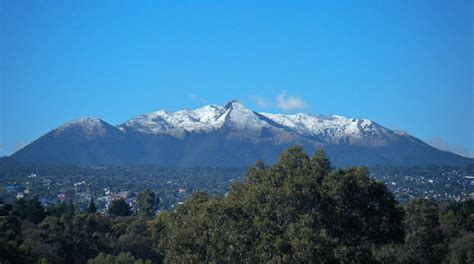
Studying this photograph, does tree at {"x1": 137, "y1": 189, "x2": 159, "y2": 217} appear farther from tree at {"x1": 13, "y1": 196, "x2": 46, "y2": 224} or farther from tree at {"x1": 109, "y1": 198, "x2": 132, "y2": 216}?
tree at {"x1": 13, "y1": 196, "x2": 46, "y2": 224}

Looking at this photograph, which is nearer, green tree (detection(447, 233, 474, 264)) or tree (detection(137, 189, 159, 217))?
green tree (detection(447, 233, 474, 264))

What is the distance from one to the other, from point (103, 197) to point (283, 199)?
151 metres

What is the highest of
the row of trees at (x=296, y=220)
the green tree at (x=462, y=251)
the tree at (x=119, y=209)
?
the row of trees at (x=296, y=220)

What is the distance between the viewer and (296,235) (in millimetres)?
30375

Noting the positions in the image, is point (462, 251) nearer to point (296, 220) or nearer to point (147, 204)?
point (296, 220)

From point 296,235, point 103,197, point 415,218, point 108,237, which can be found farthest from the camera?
point 103,197

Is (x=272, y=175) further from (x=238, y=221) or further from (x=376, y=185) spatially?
(x=376, y=185)

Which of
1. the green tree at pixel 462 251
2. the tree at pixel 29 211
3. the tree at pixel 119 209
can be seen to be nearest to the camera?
the green tree at pixel 462 251

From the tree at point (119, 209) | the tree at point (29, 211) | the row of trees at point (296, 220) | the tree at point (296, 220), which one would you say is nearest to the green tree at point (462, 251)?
the row of trees at point (296, 220)

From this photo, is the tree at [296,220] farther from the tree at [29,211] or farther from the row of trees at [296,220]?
the tree at [29,211]

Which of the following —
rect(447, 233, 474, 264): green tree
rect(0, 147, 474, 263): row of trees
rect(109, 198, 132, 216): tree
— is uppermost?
rect(0, 147, 474, 263): row of trees

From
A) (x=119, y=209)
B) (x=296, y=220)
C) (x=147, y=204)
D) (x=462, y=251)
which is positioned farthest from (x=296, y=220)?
(x=147, y=204)

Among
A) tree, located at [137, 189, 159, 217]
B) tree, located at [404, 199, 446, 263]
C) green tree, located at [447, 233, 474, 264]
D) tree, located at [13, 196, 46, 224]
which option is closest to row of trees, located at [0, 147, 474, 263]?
tree, located at [404, 199, 446, 263]

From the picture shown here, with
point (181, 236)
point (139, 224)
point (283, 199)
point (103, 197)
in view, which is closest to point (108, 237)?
point (139, 224)
